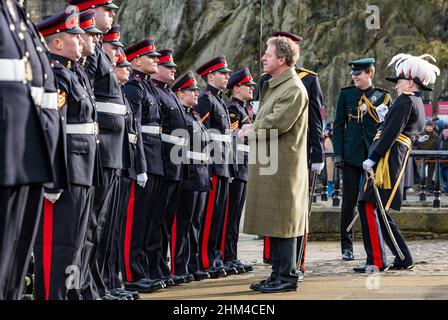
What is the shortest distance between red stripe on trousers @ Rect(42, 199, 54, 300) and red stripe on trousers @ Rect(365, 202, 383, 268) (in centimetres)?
374

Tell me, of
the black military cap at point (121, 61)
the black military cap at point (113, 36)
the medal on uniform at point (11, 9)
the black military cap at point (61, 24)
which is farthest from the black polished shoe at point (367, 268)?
the medal on uniform at point (11, 9)

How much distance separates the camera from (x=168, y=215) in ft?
24.9

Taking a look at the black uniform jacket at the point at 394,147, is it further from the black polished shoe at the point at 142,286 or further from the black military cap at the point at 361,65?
the black polished shoe at the point at 142,286

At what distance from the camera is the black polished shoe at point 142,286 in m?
7.10

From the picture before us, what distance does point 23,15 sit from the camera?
4.27 metres

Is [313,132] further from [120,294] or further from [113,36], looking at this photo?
[120,294]

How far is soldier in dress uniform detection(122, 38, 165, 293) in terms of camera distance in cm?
716

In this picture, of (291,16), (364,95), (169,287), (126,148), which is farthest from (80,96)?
(291,16)

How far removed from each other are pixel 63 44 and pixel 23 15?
1.25 metres

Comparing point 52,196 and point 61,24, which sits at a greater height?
point 61,24

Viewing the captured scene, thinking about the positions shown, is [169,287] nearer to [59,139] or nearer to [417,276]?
[417,276]

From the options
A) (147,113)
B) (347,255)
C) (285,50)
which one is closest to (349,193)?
(347,255)

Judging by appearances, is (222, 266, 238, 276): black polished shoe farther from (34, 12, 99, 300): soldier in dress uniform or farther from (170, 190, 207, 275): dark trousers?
(34, 12, 99, 300): soldier in dress uniform

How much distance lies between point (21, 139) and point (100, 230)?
2.17m
